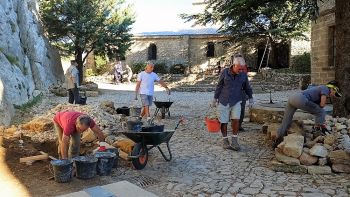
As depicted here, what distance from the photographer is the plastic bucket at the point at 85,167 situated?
5076mm

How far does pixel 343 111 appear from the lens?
7844 mm

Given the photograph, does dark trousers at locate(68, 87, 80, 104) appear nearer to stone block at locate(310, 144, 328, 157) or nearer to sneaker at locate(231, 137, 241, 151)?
sneaker at locate(231, 137, 241, 151)

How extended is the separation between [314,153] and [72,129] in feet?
12.5

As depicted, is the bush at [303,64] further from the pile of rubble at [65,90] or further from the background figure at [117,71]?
the pile of rubble at [65,90]

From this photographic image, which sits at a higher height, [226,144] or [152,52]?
[152,52]

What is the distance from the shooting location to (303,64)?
27.2 metres

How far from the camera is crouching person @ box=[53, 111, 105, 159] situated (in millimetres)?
5094

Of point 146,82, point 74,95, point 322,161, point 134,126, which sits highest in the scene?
point 146,82

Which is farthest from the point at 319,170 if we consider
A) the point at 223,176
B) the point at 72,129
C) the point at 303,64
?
the point at 303,64

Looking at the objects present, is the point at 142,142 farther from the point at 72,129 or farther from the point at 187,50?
the point at 187,50

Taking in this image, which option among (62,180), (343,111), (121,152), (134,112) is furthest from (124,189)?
(134,112)

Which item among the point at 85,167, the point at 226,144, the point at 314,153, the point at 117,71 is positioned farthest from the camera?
the point at 117,71

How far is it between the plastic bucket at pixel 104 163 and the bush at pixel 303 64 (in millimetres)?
23997

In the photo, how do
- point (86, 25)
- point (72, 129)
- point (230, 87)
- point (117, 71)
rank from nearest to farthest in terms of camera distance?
point (72, 129)
point (230, 87)
point (86, 25)
point (117, 71)
